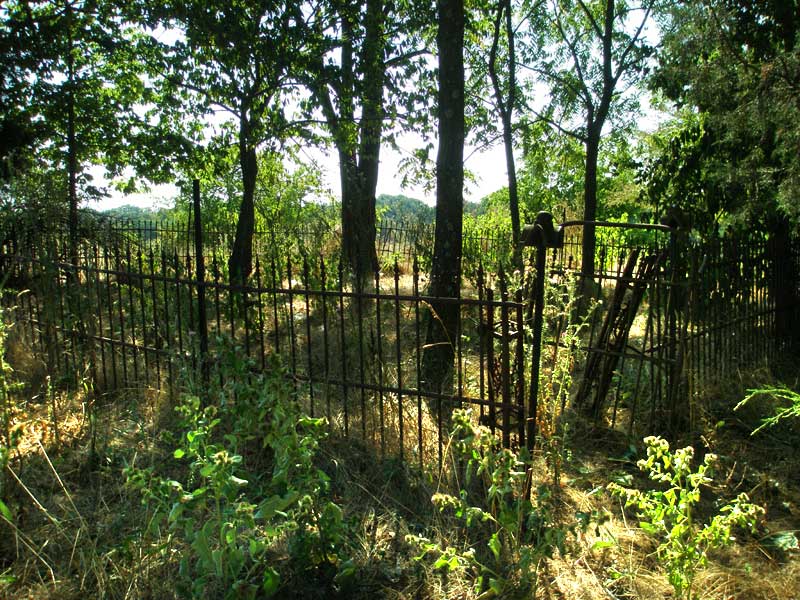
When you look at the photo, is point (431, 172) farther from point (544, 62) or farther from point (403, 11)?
point (403, 11)

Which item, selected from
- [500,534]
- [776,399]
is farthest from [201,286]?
[776,399]

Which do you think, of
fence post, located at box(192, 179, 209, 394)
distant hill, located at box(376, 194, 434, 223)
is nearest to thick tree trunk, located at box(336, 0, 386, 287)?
fence post, located at box(192, 179, 209, 394)

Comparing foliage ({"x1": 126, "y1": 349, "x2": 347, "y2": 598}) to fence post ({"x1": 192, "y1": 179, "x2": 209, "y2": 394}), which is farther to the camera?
fence post ({"x1": 192, "y1": 179, "x2": 209, "y2": 394})

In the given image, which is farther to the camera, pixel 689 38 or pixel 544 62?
pixel 544 62

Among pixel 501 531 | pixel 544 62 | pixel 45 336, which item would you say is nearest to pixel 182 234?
pixel 544 62

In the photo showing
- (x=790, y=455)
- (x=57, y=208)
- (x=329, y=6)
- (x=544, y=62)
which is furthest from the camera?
(x=544, y=62)

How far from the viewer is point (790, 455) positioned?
4371mm

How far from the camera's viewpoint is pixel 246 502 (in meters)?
2.57

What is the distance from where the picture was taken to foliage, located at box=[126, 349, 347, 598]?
7.98ft

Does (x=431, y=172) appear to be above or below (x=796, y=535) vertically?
above

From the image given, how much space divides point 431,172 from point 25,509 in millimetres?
12052

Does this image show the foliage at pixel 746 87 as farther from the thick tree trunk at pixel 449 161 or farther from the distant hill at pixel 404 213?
the distant hill at pixel 404 213

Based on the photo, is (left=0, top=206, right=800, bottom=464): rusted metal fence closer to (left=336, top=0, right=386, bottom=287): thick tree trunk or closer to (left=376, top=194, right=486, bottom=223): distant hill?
(left=336, top=0, right=386, bottom=287): thick tree trunk

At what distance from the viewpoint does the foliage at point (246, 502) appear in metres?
2.43
